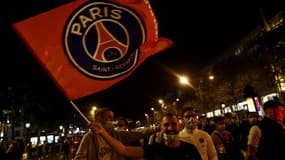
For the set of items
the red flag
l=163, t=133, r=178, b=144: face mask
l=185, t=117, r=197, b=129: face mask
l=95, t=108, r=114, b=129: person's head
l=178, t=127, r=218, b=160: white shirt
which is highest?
the red flag

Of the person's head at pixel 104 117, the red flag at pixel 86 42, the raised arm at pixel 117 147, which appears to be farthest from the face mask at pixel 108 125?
the raised arm at pixel 117 147

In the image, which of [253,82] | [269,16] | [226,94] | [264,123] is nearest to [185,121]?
[264,123]

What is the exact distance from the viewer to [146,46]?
4719 mm

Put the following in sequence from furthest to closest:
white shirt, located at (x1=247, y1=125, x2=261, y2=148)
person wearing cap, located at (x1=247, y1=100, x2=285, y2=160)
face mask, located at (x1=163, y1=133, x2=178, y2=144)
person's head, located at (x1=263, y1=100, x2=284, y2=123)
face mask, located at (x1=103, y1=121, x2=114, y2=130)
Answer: white shirt, located at (x1=247, y1=125, x2=261, y2=148) < person's head, located at (x1=263, y1=100, x2=284, y2=123) < face mask, located at (x1=103, y1=121, x2=114, y2=130) < person wearing cap, located at (x1=247, y1=100, x2=285, y2=160) < face mask, located at (x1=163, y1=133, x2=178, y2=144)

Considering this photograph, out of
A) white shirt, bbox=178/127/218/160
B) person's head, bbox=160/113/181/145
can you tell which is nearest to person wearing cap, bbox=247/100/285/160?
white shirt, bbox=178/127/218/160

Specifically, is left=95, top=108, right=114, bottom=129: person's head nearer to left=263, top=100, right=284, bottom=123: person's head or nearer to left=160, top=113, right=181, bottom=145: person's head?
left=160, top=113, right=181, bottom=145: person's head

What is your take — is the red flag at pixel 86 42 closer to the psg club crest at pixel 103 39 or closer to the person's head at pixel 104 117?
the psg club crest at pixel 103 39

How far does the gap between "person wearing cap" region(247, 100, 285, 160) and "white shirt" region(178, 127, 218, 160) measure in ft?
2.50

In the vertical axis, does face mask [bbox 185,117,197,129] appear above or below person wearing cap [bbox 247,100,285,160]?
above

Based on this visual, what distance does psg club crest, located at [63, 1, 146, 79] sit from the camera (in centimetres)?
391

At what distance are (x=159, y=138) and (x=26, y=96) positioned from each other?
88.8ft

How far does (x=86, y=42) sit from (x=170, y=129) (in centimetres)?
164

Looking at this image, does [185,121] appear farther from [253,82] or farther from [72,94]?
[253,82]

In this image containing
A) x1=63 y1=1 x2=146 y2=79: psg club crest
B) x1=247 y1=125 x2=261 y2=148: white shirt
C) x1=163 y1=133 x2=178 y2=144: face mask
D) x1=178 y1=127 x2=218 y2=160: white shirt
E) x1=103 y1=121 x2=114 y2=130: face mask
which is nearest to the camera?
x1=163 y1=133 x2=178 y2=144: face mask
